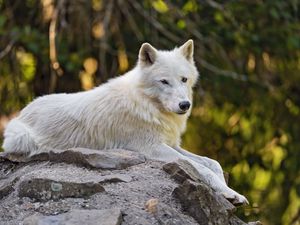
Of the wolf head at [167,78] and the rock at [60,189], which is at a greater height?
the wolf head at [167,78]

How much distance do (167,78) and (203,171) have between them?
1.02m

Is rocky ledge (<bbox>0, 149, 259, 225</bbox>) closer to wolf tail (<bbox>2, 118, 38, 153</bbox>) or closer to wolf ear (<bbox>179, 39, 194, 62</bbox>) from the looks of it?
wolf tail (<bbox>2, 118, 38, 153</bbox>)

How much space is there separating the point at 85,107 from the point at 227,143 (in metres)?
6.80

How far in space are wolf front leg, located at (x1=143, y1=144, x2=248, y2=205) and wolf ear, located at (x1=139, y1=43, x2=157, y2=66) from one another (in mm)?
779

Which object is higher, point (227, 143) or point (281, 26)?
point (281, 26)

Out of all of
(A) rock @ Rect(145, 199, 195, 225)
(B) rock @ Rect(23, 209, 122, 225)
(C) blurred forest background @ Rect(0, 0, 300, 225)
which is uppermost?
(B) rock @ Rect(23, 209, 122, 225)

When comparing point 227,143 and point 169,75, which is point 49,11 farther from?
point 169,75

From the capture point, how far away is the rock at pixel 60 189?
20.3 ft

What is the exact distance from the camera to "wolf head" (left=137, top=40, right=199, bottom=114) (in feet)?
24.1

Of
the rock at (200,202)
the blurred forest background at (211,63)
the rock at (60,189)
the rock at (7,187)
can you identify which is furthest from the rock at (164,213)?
the blurred forest background at (211,63)

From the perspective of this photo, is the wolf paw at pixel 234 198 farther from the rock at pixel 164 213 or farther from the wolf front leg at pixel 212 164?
the rock at pixel 164 213

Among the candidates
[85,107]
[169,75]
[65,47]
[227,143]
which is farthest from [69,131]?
[227,143]

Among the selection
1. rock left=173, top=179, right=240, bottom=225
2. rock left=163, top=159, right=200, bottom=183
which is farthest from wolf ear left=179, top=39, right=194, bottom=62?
rock left=173, top=179, right=240, bottom=225

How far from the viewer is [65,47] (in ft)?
40.3
